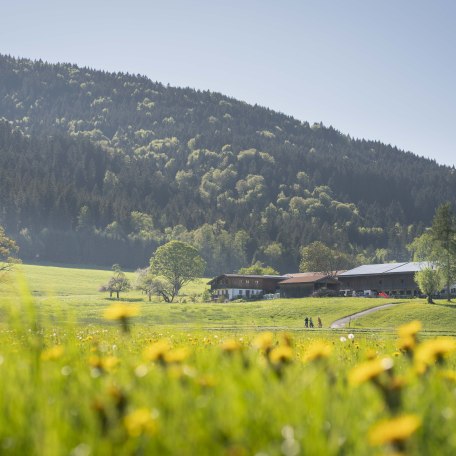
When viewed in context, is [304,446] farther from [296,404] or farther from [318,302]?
[318,302]

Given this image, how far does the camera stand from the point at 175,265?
406ft

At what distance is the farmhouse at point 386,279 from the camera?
116 meters

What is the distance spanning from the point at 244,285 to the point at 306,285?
620 inches

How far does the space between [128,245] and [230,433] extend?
199 m

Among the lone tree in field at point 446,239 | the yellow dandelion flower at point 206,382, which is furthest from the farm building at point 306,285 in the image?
the yellow dandelion flower at point 206,382

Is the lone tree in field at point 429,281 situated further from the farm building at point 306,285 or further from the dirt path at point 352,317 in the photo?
the farm building at point 306,285

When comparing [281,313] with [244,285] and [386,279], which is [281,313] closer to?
[386,279]

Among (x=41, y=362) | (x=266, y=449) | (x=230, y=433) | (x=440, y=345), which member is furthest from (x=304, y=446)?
(x=41, y=362)

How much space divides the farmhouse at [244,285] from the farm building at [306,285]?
5.56 metres

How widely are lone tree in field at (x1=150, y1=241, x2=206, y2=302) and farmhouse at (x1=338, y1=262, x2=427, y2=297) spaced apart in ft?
101

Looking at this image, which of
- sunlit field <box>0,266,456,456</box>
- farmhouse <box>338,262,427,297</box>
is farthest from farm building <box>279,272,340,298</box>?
sunlit field <box>0,266,456,456</box>

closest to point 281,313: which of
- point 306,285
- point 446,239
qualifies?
point 446,239

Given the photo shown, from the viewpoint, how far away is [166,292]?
4766 inches

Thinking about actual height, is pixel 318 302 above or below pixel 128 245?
below
